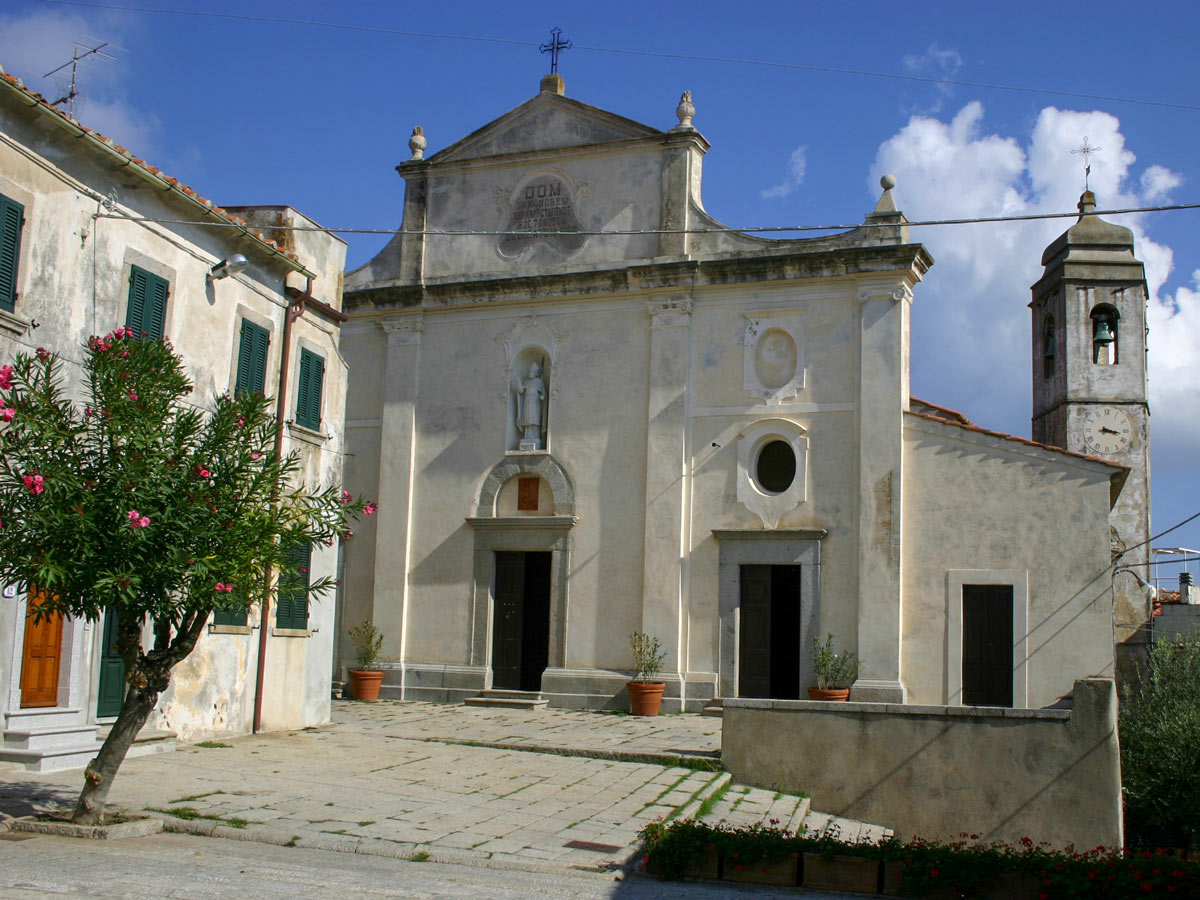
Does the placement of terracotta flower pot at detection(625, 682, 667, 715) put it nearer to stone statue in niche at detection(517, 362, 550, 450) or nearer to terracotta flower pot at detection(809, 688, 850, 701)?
terracotta flower pot at detection(809, 688, 850, 701)

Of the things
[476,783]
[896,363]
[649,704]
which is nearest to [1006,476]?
[896,363]

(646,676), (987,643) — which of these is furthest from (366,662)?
(987,643)

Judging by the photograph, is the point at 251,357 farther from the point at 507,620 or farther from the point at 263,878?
the point at 263,878

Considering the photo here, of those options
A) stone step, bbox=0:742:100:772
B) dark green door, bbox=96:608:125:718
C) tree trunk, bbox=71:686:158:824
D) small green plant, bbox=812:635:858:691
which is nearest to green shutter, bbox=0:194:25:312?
dark green door, bbox=96:608:125:718

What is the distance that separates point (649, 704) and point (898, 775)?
7.41 meters

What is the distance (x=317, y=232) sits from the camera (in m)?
16.7

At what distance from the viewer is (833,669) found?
18281 millimetres

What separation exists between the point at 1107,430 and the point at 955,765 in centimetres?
1933

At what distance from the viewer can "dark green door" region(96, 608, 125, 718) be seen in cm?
1249

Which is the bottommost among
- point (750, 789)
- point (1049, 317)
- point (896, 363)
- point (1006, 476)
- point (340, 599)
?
point (750, 789)

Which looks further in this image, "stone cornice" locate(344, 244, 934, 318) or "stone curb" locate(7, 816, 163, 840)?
"stone cornice" locate(344, 244, 934, 318)

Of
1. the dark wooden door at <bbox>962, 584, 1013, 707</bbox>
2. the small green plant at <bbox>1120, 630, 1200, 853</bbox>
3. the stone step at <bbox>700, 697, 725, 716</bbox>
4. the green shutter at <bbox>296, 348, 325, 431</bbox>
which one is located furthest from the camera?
the stone step at <bbox>700, 697, 725, 716</bbox>

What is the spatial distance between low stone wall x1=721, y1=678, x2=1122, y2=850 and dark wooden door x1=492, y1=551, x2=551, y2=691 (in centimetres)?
880

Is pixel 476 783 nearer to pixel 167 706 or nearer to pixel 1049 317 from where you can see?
pixel 167 706
